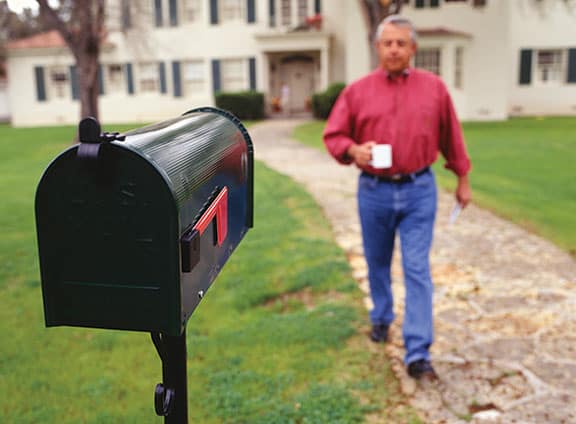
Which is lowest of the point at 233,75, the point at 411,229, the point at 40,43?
the point at 411,229

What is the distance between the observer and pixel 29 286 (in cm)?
525

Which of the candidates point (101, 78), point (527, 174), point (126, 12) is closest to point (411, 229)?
point (527, 174)

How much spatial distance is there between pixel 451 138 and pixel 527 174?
26.0 feet

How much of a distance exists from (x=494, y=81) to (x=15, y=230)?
1989cm

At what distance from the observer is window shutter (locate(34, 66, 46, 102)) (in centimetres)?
2647

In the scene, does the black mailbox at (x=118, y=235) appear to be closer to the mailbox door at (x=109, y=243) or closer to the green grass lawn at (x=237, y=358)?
the mailbox door at (x=109, y=243)

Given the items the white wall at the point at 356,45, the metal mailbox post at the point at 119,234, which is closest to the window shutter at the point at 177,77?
the white wall at the point at 356,45

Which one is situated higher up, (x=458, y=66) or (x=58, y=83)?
(x=458, y=66)

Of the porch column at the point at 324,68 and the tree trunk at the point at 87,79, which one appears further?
the porch column at the point at 324,68

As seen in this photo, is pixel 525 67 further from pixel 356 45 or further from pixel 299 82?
pixel 299 82

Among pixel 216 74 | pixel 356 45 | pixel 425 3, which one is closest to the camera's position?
pixel 356 45

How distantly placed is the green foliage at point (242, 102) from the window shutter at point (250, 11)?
2.97 meters

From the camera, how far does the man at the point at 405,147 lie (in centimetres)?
344

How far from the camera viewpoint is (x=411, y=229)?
139 inches
